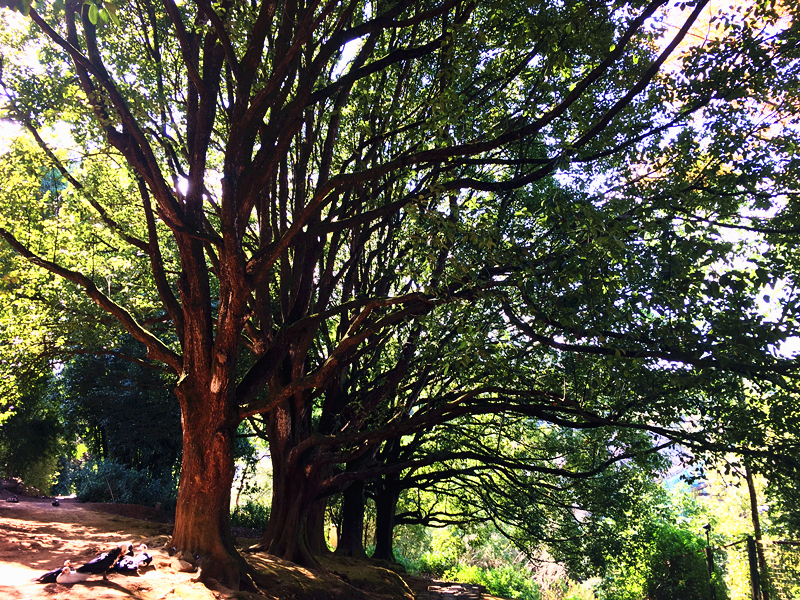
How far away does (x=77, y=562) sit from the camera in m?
5.70

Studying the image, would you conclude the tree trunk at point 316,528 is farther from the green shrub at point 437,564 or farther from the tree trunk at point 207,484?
the green shrub at point 437,564

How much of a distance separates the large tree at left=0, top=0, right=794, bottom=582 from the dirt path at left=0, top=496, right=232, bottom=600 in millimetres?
671

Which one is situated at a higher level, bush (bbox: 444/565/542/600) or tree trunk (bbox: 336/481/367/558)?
tree trunk (bbox: 336/481/367/558)

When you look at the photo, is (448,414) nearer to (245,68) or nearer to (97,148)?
(245,68)

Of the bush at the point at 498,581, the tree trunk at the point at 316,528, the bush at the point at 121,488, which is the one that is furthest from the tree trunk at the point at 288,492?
the bush at the point at 498,581

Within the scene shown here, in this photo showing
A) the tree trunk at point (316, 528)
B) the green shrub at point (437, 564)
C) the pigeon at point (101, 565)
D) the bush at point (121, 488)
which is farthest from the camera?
the green shrub at point (437, 564)

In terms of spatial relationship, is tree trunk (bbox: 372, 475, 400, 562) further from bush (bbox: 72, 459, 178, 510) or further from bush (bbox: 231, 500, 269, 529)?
bush (bbox: 72, 459, 178, 510)

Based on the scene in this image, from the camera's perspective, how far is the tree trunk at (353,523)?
13625 millimetres

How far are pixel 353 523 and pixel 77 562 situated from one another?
904 cm

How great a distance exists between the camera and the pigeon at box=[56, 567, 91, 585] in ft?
15.5

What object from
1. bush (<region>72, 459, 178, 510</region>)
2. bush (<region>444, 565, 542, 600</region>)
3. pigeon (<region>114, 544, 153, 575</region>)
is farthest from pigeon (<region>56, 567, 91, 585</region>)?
bush (<region>444, 565, 542, 600</region>)

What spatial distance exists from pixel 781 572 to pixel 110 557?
11.9 m

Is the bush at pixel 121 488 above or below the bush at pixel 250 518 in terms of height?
above

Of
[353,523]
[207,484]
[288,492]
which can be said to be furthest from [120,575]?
[353,523]
